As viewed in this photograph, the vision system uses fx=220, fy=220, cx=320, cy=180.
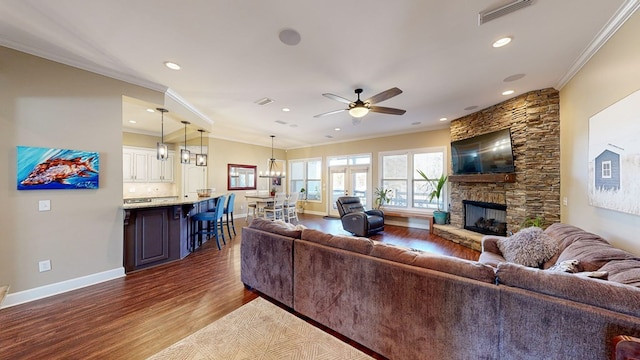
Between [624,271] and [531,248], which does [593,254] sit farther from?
[531,248]

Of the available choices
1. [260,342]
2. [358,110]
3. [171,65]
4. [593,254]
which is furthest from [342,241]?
[171,65]

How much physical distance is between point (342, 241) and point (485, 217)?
462 cm

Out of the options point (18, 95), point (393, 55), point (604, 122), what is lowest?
point (604, 122)

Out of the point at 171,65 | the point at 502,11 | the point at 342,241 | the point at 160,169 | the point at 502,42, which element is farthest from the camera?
the point at 160,169

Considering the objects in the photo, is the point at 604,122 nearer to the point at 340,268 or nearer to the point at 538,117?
the point at 538,117

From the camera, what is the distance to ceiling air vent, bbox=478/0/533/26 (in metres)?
1.85

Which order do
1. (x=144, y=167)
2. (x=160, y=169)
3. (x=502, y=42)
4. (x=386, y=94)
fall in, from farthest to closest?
(x=160, y=169) → (x=144, y=167) → (x=386, y=94) → (x=502, y=42)

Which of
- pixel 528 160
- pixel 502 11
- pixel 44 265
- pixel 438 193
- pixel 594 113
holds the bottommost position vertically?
pixel 44 265

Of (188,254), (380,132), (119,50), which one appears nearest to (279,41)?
(119,50)

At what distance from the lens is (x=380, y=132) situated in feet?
22.6

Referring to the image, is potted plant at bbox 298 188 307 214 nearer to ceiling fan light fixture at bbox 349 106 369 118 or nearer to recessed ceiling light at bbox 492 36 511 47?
ceiling fan light fixture at bbox 349 106 369 118

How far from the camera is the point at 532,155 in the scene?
147 inches

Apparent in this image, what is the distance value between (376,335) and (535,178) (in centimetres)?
396

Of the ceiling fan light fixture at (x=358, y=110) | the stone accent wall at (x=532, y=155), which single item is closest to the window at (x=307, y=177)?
the ceiling fan light fixture at (x=358, y=110)
